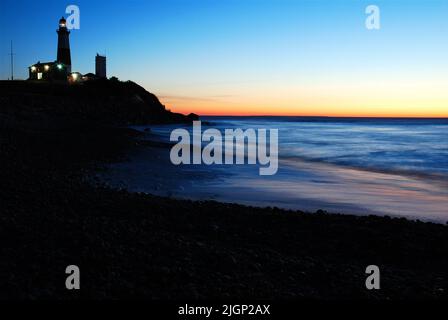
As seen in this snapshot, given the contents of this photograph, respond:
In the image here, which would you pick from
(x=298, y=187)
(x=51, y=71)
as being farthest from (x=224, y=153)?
(x=51, y=71)

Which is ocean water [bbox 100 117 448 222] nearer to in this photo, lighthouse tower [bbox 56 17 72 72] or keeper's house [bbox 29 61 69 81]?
keeper's house [bbox 29 61 69 81]

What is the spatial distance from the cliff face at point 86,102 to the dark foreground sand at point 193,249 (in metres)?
23.8

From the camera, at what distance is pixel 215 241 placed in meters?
5.86

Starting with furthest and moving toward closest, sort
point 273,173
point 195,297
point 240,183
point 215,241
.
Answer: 1. point 273,173
2. point 240,183
3. point 215,241
4. point 195,297

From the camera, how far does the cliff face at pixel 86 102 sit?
35412mm

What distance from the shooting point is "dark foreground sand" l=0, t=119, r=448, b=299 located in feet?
13.9

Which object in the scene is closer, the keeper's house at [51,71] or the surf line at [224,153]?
the surf line at [224,153]

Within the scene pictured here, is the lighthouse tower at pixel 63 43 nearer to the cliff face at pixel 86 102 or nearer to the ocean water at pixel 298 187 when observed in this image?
the cliff face at pixel 86 102

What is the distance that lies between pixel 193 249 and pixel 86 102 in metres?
45.5

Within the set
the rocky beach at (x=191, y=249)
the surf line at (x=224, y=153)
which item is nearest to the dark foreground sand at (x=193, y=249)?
the rocky beach at (x=191, y=249)

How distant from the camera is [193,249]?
17.3 feet
